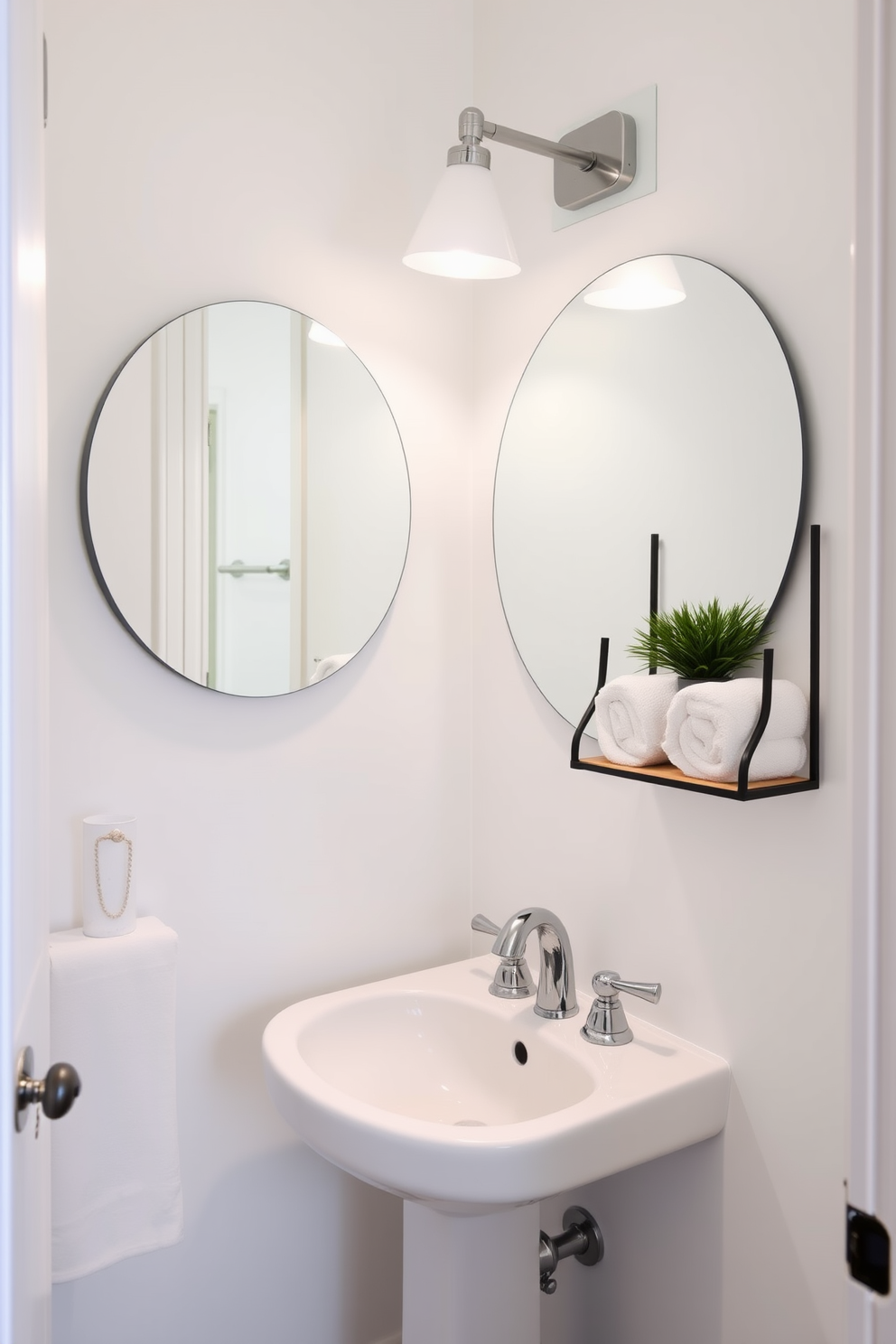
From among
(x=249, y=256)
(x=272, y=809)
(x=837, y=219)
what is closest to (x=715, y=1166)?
(x=272, y=809)

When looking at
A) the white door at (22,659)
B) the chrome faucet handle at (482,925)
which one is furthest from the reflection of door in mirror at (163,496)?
the chrome faucet handle at (482,925)

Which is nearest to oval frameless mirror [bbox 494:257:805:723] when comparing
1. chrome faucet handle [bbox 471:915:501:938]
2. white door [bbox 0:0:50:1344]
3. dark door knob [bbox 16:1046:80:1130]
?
chrome faucet handle [bbox 471:915:501:938]

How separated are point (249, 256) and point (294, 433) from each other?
11.3 inches

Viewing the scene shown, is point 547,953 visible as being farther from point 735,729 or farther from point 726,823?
point 735,729

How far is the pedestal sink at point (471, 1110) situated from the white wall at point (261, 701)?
0.53ft

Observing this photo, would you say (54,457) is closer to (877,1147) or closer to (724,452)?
(724,452)

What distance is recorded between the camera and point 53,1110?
772 millimetres

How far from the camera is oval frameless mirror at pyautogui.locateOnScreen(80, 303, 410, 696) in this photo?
1450 mm

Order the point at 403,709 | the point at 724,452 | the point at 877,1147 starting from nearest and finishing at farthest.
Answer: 1. the point at 877,1147
2. the point at 724,452
3. the point at 403,709

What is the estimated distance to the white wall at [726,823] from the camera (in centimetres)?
118

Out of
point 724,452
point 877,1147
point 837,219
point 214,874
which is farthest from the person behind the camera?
point 214,874

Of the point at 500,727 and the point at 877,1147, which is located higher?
the point at 500,727

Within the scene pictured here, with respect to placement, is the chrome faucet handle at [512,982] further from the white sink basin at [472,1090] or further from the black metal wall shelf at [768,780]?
the black metal wall shelf at [768,780]

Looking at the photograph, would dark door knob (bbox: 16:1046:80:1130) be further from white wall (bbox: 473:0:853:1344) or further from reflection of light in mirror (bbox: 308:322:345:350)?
reflection of light in mirror (bbox: 308:322:345:350)
